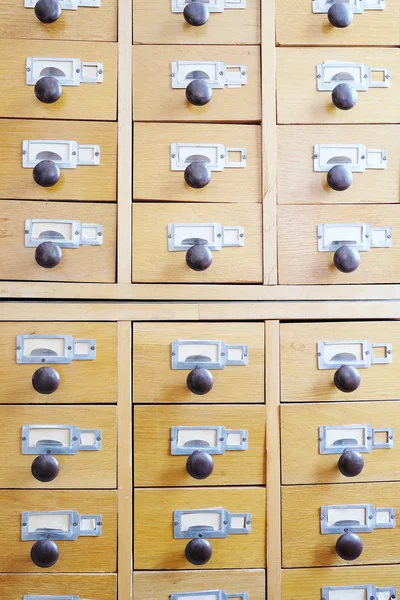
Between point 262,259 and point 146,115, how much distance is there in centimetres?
45

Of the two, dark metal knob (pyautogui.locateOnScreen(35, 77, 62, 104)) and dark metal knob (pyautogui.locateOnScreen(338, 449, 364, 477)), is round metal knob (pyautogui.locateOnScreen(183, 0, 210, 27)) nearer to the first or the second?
dark metal knob (pyautogui.locateOnScreen(35, 77, 62, 104))

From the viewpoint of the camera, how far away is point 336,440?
1.62 m

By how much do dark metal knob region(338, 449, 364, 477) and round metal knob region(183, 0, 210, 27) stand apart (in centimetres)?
108

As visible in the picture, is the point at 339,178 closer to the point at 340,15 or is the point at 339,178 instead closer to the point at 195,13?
the point at 340,15

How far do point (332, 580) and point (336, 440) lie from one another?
339 millimetres

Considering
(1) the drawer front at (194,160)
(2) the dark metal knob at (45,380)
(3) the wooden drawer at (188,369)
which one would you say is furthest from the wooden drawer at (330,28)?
(2) the dark metal knob at (45,380)

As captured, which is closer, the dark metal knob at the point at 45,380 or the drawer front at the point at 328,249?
the dark metal knob at the point at 45,380

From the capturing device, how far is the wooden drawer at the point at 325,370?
162cm

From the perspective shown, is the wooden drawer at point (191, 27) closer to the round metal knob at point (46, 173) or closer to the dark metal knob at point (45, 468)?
the round metal knob at point (46, 173)

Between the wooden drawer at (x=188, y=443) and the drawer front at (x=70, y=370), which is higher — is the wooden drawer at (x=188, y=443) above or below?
below

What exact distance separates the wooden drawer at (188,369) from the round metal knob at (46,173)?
0.39 m

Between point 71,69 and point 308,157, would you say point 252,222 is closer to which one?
point 308,157

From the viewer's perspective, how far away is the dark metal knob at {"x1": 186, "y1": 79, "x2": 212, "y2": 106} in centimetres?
159

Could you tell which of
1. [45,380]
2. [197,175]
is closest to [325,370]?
[197,175]
